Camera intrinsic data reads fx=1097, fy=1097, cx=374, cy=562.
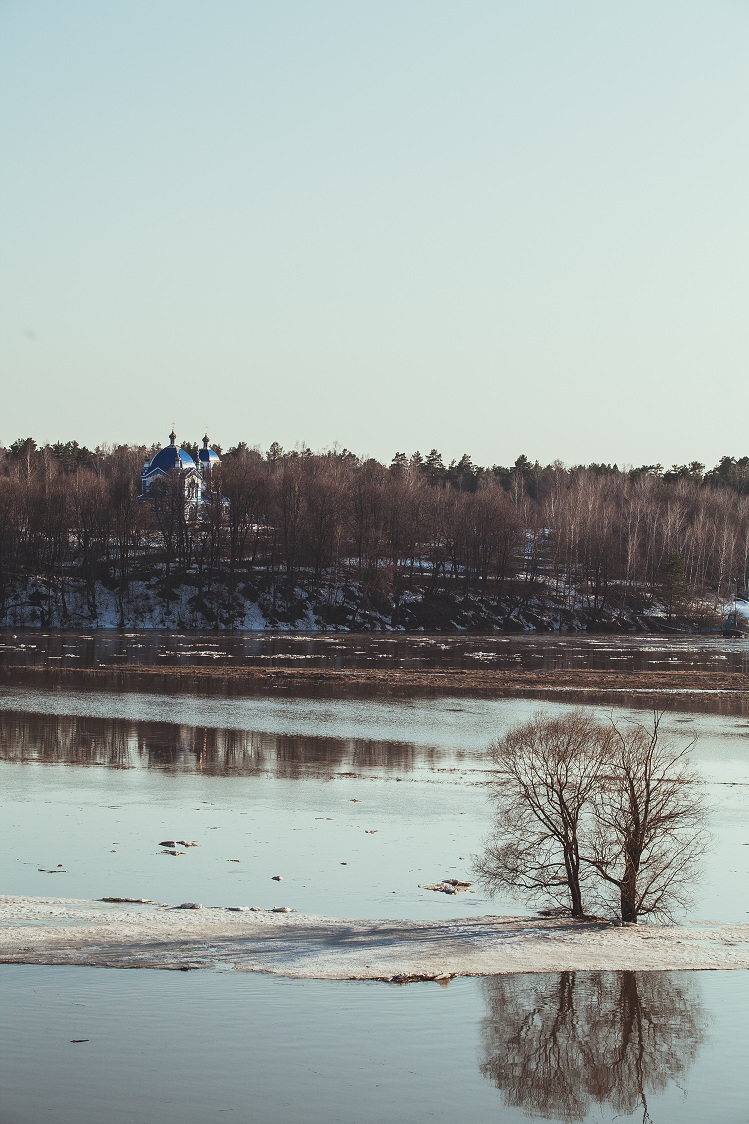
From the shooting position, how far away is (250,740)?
36375mm

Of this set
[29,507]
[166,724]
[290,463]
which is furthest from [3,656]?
[290,463]

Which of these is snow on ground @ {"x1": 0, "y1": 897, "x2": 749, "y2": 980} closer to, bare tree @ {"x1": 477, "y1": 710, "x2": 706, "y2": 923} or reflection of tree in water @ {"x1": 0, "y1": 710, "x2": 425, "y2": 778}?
bare tree @ {"x1": 477, "y1": 710, "x2": 706, "y2": 923}

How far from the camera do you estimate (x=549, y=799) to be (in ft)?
62.3

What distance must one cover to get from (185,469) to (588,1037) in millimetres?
113151

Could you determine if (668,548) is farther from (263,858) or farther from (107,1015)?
(107,1015)

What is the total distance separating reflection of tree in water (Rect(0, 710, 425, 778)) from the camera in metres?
31.7

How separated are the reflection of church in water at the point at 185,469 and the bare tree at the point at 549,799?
9376 cm

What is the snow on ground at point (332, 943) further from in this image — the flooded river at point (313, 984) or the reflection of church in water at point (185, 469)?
the reflection of church in water at point (185, 469)

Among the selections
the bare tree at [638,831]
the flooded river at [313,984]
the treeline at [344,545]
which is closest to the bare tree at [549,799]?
the bare tree at [638,831]

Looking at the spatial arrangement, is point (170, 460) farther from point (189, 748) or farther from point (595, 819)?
point (595, 819)

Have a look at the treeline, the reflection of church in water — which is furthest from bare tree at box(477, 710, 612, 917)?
the reflection of church in water

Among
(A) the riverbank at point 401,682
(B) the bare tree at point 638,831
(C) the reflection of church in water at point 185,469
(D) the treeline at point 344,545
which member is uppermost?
(C) the reflection of church in water at point 185,469

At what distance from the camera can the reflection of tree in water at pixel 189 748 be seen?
3173cm

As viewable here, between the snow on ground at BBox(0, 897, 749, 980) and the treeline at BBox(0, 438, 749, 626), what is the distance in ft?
260
